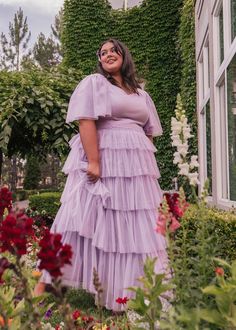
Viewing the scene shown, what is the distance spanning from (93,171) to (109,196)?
0.57ft

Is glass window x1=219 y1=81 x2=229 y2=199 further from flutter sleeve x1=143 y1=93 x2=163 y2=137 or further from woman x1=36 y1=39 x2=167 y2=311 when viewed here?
woman x1=36 y1=39 x2=167 y2=311

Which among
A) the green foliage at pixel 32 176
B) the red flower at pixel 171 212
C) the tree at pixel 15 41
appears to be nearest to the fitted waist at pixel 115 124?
the red flower at pixel 171 212

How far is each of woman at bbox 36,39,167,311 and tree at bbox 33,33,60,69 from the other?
25.5m

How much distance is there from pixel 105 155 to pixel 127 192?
0.26 metres

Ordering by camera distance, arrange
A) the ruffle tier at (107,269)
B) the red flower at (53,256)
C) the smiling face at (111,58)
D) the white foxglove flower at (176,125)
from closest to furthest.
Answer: the red flower at (53,256)
the white foxglove flower at (176,125)
the ruffle tier at (107,269)
the smiling face at (111,58)

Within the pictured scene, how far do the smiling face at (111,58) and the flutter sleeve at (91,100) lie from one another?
11 centimetres

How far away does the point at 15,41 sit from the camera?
25.7 metres

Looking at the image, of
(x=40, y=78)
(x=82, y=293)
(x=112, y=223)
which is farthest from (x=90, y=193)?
(x=40, y=78)

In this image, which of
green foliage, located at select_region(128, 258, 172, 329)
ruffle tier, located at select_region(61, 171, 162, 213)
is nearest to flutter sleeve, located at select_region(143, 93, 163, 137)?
ruffle tier, located at select_region(61, 171, 162, 213)

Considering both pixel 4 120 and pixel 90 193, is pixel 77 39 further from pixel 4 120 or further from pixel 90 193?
pixel 90 193

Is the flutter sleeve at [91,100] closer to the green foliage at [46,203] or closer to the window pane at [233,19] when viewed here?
the window pane at [233,19]

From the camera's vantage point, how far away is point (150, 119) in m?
3.04

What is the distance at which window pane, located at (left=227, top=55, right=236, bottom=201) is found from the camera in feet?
12.7

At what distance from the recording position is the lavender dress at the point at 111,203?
8.62 ft
